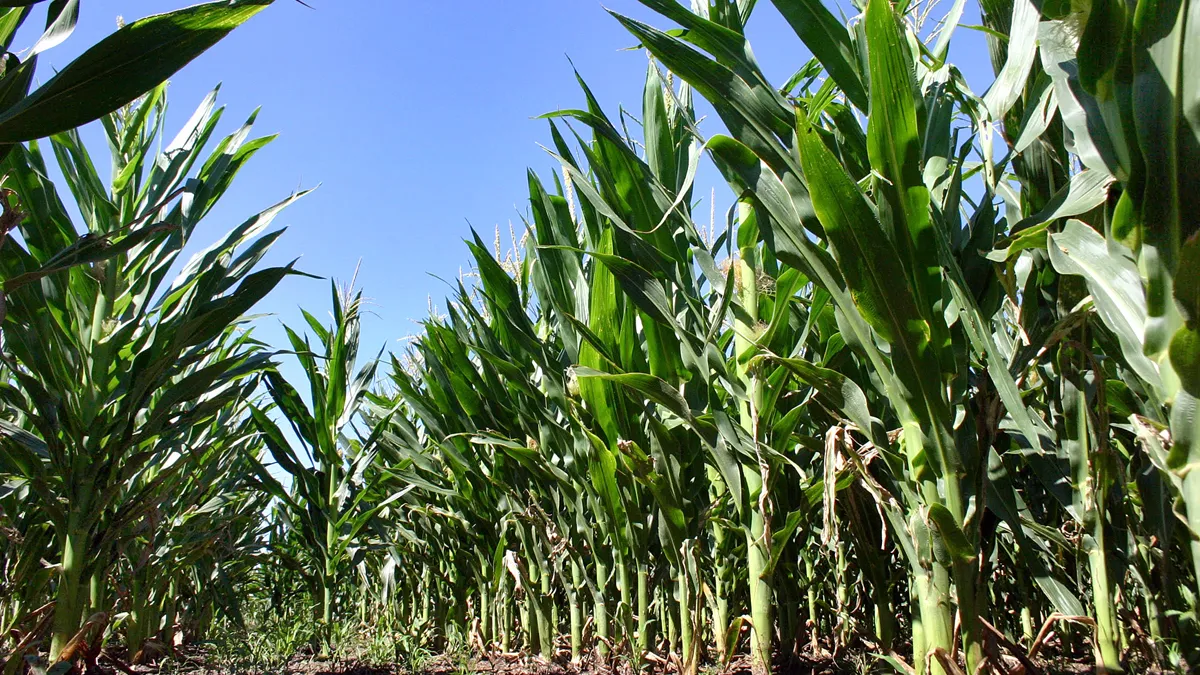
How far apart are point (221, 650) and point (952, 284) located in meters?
2.31

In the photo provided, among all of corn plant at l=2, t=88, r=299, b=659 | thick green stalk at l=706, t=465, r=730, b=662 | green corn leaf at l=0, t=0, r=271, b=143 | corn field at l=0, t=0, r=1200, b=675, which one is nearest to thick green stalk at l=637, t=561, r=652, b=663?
corn field at l=0, t=0, r=1200, b=675

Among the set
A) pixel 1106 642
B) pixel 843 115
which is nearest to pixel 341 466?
pixel 843 115

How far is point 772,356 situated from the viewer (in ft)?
3.52

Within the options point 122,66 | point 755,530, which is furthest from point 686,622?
point 122,66

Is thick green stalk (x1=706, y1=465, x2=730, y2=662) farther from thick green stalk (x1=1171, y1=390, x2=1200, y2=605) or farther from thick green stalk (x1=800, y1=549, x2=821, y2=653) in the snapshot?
thick green stalk (x1=1171, y1=390, x2=1200, y2=605)

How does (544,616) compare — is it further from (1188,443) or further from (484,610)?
(1188,443)

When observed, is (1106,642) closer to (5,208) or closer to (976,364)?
(976,364)

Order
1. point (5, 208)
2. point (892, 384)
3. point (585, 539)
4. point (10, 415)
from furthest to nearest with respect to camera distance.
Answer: point (10, 415) → point (585, 539) → point (892, 384) → point (5, 208)

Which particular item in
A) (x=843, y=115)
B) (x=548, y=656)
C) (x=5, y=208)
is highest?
(x=843, y=115)

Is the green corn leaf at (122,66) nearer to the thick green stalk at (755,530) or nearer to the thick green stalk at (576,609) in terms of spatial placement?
the thick green stalk at (755,530)

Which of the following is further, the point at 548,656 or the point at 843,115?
the point at 548,656

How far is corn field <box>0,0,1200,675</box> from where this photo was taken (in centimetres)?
80

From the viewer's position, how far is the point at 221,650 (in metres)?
2.20

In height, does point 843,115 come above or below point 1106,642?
above
